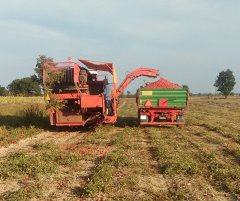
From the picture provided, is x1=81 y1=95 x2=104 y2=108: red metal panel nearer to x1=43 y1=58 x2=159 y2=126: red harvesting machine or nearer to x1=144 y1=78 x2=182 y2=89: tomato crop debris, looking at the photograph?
x1=43 y1=58 x2=159 y2=126: red harvesting machine

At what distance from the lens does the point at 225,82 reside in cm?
7356

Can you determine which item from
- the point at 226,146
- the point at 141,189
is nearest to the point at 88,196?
the point at 141,189

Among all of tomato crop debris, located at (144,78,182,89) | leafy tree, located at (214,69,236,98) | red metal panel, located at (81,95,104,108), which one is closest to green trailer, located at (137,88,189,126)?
tomato crop debris, located at (144,78,182,89)

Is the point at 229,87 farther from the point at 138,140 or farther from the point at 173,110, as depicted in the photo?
the point at 138,140

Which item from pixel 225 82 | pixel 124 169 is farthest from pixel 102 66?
pixel 225 82

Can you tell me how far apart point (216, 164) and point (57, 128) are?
9886 mm

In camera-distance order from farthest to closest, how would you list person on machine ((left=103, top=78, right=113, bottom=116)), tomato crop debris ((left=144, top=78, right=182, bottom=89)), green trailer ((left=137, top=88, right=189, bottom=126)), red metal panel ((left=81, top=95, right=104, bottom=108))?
tomato crop debris ((left=144, top=78, right=182, bottom=89)) → green trailer ((left=137, top=88, right=189, bottom=126)) → person on machine ((left=103, top=78, right=113, bottom=116)) → red metal panel ((left=81, top=95, right=104, bottom=108))

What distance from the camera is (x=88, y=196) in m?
6.43

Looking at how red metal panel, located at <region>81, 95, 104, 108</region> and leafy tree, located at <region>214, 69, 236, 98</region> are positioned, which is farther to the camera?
leafy tree, located at <region>214, 69, 236, 98</region>

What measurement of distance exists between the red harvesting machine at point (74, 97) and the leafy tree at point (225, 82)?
59.3 meters

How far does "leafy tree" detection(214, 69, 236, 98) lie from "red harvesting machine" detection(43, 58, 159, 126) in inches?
2334

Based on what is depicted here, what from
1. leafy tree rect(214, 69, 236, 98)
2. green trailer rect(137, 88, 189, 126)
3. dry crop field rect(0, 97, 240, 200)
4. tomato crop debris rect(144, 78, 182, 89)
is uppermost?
leafy tree rect(214, 69, 236, 98)

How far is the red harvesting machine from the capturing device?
612 inches

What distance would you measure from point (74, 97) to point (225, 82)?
62.5 meters
